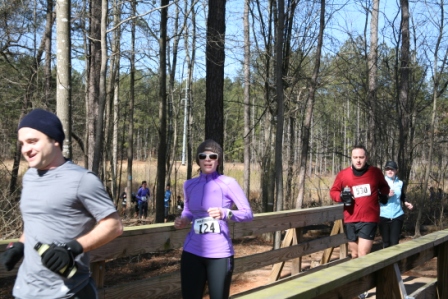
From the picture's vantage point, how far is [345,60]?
48.3ft

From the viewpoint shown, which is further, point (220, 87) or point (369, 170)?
point (220, 87)

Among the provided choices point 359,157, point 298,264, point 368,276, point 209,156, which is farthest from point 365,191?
point 368,276

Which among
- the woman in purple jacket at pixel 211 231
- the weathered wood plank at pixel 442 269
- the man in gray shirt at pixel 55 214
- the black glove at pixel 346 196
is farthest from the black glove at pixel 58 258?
the black glove at pixel 346 196

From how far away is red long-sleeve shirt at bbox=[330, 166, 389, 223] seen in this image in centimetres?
646

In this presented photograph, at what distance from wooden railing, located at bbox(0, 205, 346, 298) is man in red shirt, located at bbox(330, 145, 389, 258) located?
0.71m

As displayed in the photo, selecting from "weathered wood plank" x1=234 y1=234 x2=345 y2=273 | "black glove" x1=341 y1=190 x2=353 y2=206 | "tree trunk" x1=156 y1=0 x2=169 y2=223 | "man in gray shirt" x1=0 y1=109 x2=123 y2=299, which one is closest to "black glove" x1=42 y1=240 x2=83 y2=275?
"man in gray shirt" x1=0 y1=109 x2=123 y2=299

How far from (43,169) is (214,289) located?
1905 mm

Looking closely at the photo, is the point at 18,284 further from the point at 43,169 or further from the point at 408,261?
the point at 408,261

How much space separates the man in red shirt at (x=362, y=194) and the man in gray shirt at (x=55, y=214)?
4.49 metres

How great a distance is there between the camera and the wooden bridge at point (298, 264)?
262 cm

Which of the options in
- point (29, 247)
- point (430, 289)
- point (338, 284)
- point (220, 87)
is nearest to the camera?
point (29, 247)

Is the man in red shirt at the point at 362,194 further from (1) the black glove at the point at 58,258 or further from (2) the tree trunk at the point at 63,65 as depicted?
(1) the black glove at the point at 58,258

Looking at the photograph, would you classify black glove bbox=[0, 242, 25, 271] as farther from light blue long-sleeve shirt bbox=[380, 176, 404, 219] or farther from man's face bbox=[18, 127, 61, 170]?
light blue long-sleeve shirt bbox=[380, 176, 404, 219]

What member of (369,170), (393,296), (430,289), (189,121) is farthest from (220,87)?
(189,121)
